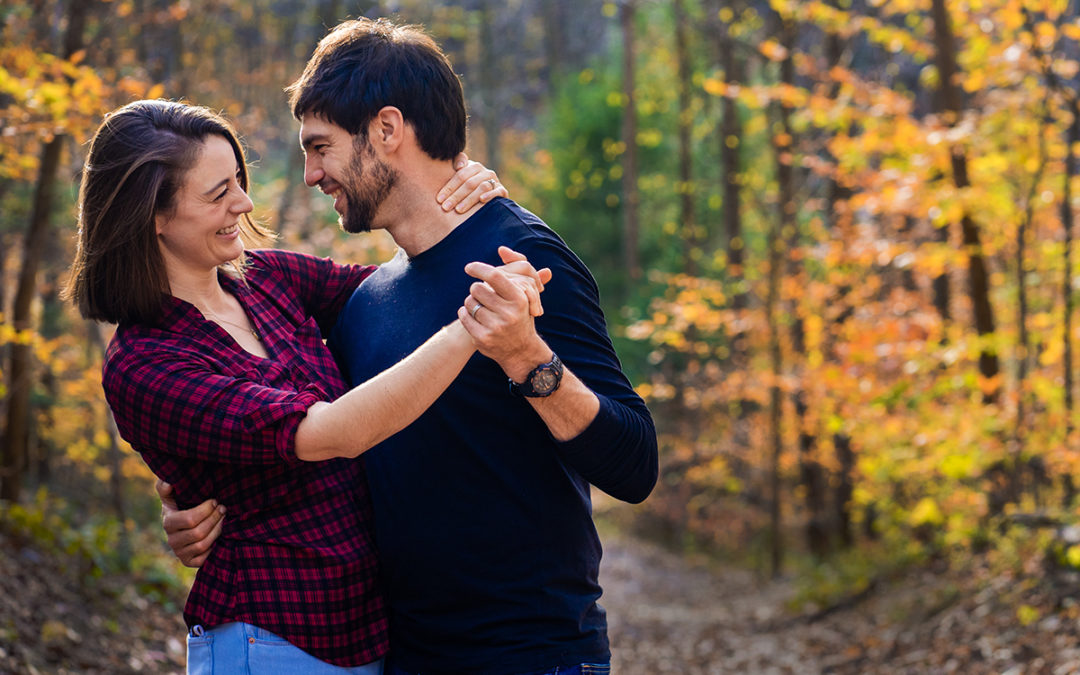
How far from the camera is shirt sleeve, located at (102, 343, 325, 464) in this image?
190 centimetres

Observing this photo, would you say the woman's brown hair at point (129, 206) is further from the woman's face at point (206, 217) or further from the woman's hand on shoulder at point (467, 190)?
the woman's hand on shoulder at point (467, 190)

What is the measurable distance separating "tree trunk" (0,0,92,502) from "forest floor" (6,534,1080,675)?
796 millimetres

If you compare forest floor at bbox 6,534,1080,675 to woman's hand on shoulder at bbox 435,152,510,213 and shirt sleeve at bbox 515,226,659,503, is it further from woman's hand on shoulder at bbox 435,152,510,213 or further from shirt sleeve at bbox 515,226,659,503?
shirt sleeve at bbox 515,226,659,503

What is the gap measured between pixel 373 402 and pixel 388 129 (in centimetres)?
83

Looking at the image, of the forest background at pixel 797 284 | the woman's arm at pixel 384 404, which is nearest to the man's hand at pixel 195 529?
the woman's arm at pixel 384 404

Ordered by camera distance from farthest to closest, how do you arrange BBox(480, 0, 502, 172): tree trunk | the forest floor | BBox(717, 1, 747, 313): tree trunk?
BBox(480, 0, 502, 172): tree trunk → BBox(717, 1, 747, 313): tree trunk → the forest floor

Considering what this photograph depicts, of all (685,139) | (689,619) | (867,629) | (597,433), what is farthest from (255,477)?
(685,139)

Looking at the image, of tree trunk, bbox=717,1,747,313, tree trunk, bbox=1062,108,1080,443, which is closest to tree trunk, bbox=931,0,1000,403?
tree trunk, bbox=1062,108,1080,443

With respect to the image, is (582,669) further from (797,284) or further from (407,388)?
(797,284)

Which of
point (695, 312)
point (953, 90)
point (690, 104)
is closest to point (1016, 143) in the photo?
point (953, 90)

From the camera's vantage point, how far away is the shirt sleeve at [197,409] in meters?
1.90

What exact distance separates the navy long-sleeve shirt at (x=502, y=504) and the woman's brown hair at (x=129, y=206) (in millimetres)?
650

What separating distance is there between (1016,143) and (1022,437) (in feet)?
7.58

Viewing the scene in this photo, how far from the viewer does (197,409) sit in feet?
6.27
